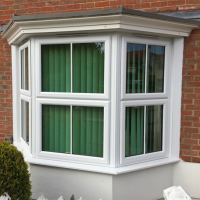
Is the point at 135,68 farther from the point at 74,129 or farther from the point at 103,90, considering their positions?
the point at 74,129

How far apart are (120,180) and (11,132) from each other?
2.27 m

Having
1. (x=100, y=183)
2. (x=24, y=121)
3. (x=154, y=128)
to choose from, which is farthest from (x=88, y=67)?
(x=24, y=121)

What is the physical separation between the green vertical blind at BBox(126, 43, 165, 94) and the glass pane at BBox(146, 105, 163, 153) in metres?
0.27

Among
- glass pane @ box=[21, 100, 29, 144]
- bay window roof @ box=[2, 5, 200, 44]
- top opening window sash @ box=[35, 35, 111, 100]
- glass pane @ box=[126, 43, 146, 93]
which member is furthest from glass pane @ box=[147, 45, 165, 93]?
glass pane @ box=[21, 100, 29, 144]

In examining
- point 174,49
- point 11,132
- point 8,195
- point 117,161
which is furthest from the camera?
point 11,132

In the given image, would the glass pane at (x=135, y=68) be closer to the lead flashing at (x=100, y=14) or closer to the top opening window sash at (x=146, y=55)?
the top opening window sash at (x=146, y=55)

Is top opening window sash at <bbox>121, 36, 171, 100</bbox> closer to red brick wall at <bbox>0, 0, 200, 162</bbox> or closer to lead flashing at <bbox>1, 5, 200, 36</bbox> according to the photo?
red brick wall at <bbox>0, 0, 200, 162</bbox>

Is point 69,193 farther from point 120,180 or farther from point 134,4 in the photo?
point 134,4

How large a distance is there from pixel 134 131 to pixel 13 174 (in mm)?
1615

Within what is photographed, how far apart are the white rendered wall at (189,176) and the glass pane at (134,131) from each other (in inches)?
26.2

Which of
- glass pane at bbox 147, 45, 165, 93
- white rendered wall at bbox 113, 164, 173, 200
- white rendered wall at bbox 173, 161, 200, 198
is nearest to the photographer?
white rendered wall at bbox 113, 164, 173, 200

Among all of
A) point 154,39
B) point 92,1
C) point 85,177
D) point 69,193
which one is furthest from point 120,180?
point 92,1

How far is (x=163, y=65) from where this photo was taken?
12.1 feet

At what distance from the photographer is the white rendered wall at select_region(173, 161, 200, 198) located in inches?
145
